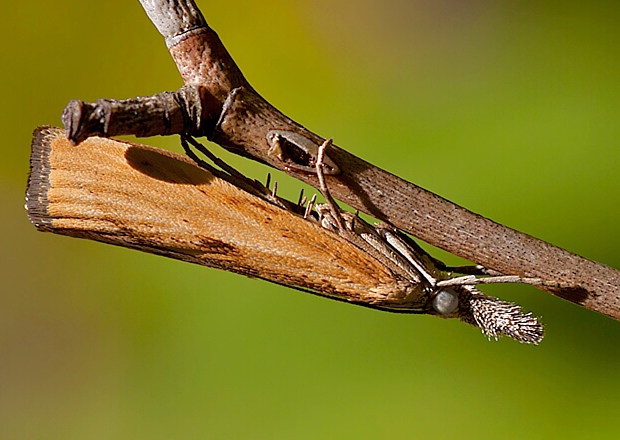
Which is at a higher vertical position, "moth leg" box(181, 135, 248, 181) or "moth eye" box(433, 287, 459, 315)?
"moth leg" box(181, 135, 248, 181)

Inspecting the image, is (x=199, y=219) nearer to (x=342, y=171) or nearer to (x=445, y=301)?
(x=342, y=171)

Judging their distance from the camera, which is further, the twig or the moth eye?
the moth eye

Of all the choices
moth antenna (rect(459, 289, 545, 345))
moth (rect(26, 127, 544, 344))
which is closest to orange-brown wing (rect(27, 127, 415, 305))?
moth (rect(26, 127, 544, 344))

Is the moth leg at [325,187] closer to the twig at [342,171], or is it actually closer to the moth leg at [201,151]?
the twig at [342,171]

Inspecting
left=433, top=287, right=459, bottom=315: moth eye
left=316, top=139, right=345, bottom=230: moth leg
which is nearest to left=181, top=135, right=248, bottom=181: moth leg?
left=316, top=139, right=345, bottom=230: moth leg

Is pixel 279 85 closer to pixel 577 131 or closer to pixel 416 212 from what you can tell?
pixel 577 131

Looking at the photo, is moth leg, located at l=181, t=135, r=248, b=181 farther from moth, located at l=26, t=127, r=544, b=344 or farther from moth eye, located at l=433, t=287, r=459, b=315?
moth eye, located at l=433, t=287, r=459, b=315

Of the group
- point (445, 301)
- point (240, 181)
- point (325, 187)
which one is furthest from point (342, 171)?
point (445, 301)

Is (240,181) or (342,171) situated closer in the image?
(342,171)

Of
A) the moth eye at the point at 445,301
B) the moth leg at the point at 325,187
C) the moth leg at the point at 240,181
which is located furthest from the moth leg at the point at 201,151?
the moth eye at the point at 445,301
